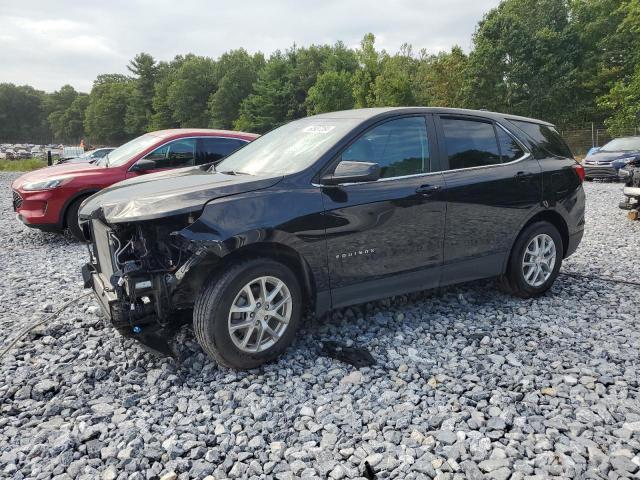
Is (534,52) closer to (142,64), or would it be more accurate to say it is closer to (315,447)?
(315,447)

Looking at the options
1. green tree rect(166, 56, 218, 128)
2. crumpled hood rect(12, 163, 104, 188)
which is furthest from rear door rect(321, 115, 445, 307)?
green tree rect(166, 56, 218, 128)

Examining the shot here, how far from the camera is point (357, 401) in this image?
3.08 m

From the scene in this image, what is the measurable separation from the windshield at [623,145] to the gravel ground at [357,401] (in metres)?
14.2

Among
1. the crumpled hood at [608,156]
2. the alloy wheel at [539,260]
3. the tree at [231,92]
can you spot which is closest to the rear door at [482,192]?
the alloy wheel at [539,260]

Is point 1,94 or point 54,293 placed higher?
point 1,94

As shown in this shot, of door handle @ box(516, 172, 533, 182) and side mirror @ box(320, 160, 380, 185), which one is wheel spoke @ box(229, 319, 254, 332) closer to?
side mirror @ box(320, 160, 380, 185)

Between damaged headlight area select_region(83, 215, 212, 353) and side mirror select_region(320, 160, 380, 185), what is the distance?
1063mm

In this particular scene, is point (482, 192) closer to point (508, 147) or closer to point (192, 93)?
point (508, 147)

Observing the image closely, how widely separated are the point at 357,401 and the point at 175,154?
5773 mm

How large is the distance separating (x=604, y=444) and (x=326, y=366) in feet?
5.70

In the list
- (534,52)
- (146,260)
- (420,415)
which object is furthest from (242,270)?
(534,52)

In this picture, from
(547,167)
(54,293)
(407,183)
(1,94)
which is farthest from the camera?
(1,94)

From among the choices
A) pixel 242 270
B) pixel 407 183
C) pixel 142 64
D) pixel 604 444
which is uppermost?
pixel 142 64

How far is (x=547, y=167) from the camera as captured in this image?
4.87 m
